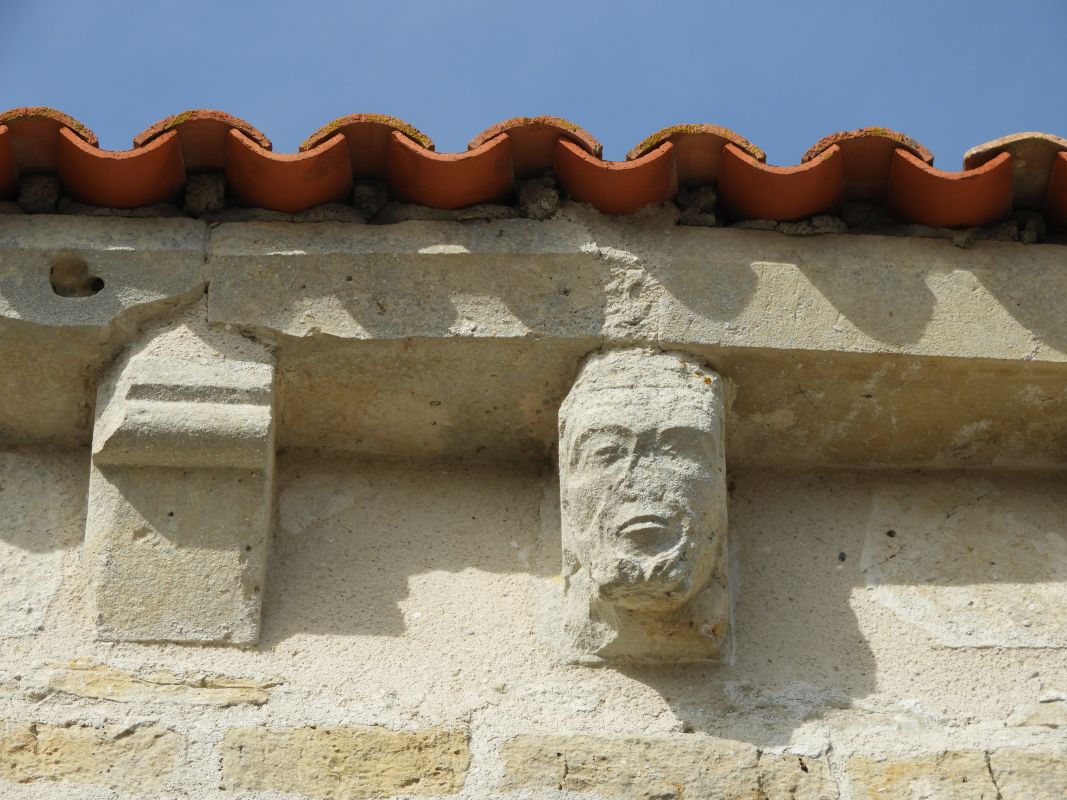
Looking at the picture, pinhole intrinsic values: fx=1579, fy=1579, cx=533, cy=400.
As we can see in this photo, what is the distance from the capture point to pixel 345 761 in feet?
9.25

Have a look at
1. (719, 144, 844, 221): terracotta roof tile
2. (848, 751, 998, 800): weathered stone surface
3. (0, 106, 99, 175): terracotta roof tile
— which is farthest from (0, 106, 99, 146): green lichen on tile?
(848, 751, 998, 800): weathered stone surface

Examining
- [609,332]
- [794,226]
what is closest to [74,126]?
[609,332]

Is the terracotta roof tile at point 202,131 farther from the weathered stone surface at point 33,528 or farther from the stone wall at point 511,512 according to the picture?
the weathered stone surface at point 33,528

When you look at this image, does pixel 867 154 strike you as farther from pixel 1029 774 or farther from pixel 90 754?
pixel 90 754

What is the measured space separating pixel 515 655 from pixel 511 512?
361mm

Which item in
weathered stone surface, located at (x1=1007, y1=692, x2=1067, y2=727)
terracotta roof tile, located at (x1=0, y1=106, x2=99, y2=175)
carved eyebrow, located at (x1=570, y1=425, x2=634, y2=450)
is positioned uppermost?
terracotta roof tile, located at (x1=0, y1=106, x2=99, y2=175)

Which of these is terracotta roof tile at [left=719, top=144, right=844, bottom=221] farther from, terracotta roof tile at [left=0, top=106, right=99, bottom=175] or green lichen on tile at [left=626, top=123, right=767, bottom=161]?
terracotta roof tile at [left=0, top=106, right=99, bottom=175]

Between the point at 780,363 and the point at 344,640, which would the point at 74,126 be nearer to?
Result: the point at 344,640

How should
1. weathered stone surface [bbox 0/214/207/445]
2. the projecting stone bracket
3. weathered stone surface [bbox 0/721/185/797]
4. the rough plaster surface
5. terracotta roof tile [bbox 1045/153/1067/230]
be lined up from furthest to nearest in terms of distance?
terracotta roof tile [bbox 1045/153/1067/230] → weathered stone surface [bbox 0/214/207/445] → the projecting stone bracket → the rough plaster surface → weathered stone surface [bbox 0/721/185/797]

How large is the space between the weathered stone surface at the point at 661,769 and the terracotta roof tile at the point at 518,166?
3.62 ft

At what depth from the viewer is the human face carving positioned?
2.83 metres

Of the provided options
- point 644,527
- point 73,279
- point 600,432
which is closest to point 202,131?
point 73,279

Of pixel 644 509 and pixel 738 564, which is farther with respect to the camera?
pixel 738 564

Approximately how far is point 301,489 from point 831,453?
1.11 meters
